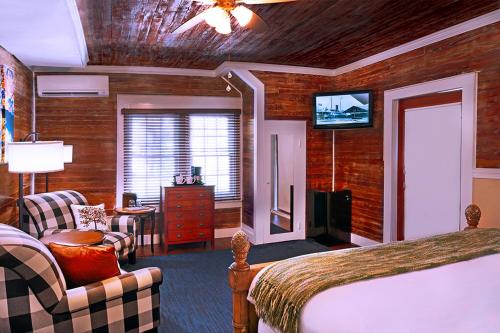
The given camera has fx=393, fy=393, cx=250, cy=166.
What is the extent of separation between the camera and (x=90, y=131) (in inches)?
217

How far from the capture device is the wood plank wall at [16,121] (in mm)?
3988

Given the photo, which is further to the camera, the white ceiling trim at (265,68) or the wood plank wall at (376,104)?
the white ceiling trim at (265,68)

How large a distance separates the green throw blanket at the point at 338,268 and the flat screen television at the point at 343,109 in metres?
2.79

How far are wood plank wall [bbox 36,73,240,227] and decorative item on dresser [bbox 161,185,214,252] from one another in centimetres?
94

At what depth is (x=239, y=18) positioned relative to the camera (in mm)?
2701

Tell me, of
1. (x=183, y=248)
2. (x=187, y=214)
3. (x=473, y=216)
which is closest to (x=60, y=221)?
(x=187, y=214)

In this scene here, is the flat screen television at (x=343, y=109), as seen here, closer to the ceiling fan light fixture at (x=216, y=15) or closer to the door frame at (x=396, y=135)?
the door frame at (x=396, y=135)

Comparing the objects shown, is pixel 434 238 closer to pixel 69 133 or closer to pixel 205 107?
pixel 205 107

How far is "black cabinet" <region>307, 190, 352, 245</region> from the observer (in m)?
5.62

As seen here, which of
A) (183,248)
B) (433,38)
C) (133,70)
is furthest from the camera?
(133,70)

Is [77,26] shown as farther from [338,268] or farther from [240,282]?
[338,268]

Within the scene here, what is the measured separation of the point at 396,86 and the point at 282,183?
2067 millimetres

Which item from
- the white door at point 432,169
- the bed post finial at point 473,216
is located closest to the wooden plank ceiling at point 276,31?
the white door at point 432,169

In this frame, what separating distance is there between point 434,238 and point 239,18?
2039 millimetres
